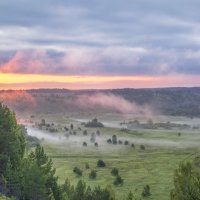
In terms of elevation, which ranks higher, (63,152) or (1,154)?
(1,154)

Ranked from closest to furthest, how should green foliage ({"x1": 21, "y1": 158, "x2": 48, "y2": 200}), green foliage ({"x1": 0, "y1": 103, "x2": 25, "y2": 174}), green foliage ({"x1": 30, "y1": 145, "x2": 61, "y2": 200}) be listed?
1. green foliage ({"x1": 21, "y1": 158, "x2": 48, "y2": 200})
2. green foliage ({"x1": 0, "y1": 103, "x2": 25, "y2": 174})
3. green foliage ({"x1": 30, "y1": 145, "x2": 61, "y2": 200})

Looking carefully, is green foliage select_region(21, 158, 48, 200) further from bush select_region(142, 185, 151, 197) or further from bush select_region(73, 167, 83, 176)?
bush select_region(73, 167, 83, 176)

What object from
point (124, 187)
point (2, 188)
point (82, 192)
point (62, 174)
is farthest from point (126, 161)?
point (2, 188)

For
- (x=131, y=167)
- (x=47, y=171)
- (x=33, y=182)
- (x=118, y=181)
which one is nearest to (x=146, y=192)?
(x=118, y=181)

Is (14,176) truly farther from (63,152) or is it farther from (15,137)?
(63,152)

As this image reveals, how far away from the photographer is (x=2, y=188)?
66438 mm

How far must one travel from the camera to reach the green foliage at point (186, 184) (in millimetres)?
57031

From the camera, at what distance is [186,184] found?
189ft

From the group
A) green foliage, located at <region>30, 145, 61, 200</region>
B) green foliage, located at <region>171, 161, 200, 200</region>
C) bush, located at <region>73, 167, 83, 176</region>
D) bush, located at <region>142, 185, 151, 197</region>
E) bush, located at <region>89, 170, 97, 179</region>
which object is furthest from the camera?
bush, located at <region>73, 167, 83, 176</region>

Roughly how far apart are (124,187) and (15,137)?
54.2 meters

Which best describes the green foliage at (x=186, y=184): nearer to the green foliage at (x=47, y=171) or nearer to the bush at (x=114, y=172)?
the green foliage at (x=47, y=171)

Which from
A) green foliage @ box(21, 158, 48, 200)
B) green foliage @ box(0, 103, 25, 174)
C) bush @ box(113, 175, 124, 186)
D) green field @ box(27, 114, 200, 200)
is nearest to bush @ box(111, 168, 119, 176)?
Answer: green field @ box(27, 114, 200, 200)

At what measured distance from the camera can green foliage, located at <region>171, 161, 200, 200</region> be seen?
5703cm

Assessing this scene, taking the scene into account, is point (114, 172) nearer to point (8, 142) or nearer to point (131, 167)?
point (131, 167)
